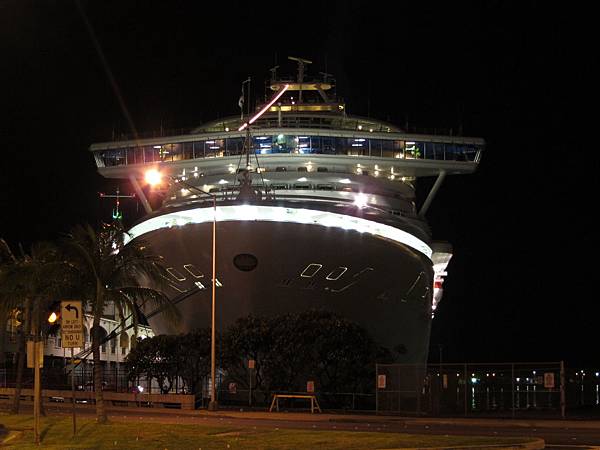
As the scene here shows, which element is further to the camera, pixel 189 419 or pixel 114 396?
pixel 114 396

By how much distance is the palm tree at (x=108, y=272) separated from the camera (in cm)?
2612

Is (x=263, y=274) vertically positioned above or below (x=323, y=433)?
above

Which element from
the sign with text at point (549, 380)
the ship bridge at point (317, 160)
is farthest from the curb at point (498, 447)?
the ship bridge at point (317, 160)

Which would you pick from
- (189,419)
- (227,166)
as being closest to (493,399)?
(189,419)

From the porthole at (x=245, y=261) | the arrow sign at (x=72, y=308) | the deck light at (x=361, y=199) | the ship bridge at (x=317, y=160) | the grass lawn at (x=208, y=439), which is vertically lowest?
the grass lawn at (x=208, y=439)

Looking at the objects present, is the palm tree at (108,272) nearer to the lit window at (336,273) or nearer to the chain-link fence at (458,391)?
the chain-link fence at (458,391)

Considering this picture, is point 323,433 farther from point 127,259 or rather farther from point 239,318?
point 239,318

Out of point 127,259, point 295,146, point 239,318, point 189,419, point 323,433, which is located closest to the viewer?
point 323,433

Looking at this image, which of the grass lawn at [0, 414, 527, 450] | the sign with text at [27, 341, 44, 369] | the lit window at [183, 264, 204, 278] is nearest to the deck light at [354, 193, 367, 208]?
the lit window at [183, 264, 204, 278]

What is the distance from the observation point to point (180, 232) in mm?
43656

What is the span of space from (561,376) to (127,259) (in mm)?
13554

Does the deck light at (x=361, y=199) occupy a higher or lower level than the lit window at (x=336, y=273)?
higher

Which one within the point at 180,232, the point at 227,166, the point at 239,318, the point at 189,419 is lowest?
the point at 189,419

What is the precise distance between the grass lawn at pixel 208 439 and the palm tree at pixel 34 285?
4.39 meters
